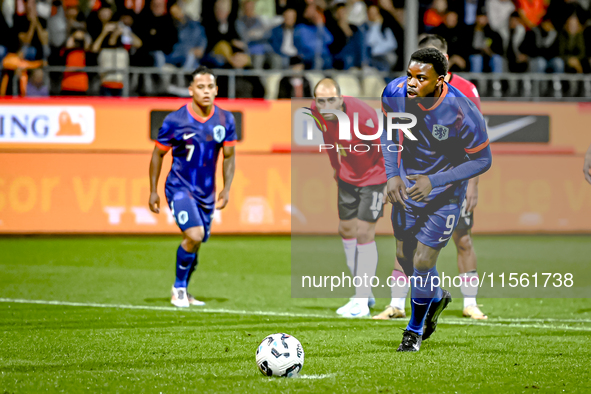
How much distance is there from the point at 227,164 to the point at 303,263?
316 centimetres

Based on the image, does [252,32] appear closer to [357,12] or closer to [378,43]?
[357,12]

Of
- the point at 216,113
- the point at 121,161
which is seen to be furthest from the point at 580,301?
the point at 121,161

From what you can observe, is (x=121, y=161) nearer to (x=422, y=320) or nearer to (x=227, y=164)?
(x=227, y=164)

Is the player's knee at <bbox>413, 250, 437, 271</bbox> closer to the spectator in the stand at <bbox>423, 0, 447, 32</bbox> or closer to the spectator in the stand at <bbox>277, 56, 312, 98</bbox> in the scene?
the spectator in the stand at <bbox>277, 56, 312, 98</bbox>

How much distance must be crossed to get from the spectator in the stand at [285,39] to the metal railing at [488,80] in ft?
0.86

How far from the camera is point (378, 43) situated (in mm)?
14586

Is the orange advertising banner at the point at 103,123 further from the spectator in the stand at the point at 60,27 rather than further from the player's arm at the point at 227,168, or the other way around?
the player's arm at the point at 227,168

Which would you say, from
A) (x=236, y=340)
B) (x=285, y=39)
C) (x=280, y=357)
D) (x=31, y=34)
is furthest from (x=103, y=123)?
(x=280, y=357)

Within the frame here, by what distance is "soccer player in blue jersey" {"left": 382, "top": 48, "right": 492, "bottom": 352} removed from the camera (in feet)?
17.6

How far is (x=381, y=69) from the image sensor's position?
14461mm

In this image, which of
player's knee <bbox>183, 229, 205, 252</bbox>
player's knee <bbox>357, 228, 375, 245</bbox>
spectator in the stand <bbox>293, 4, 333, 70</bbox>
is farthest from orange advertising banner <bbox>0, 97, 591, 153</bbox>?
player's knee <bbox>357, 228, 375, 245</bbox>

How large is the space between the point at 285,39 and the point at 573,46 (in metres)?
5.09

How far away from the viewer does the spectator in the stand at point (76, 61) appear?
1291 centimetres

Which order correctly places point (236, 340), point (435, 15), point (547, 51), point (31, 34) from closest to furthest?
point (236, 340) → point (31, 34) → point (435, 15) → point (547, 51)
